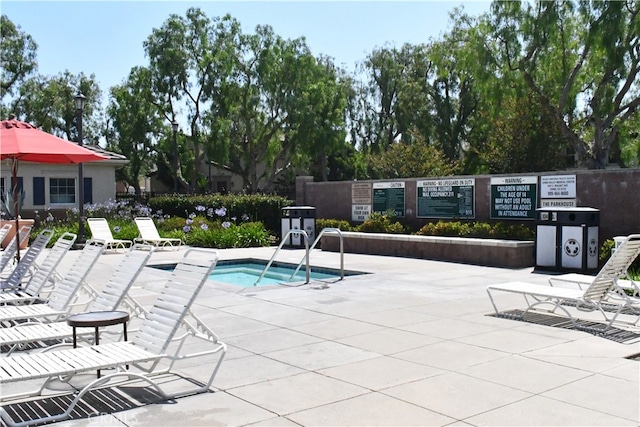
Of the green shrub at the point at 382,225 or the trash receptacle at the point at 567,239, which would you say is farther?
the green shrub at the point at 382,225

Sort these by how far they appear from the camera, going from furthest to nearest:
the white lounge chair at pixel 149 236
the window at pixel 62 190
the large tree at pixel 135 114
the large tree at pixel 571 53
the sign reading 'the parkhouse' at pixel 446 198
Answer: the large tree at pixel 135 114 < the window at pixel 62 190 < the large tree at pixel 571 53 < the white lounge chair at pixel 149 236 < the sign reading 'the parkhouse' at pixel 446 198

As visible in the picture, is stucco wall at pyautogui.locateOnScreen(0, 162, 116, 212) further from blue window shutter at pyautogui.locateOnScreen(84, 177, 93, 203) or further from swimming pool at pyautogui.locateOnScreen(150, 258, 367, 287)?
swimming pool at pyautogui.locateOnScreen(150, 258, 367, 287)

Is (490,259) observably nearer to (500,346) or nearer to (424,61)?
(500,346)

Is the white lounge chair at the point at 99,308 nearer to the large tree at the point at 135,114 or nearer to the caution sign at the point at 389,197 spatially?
the caution sign at the point at 389,197

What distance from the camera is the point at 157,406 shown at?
4.91 metres

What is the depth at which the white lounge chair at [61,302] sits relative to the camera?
6793 mm

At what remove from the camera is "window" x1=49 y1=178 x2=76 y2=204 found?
27248 millimetres

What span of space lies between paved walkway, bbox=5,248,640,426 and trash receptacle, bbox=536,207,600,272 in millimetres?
4035

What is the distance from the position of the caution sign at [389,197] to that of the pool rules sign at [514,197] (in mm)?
3266

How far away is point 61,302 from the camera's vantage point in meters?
7.19

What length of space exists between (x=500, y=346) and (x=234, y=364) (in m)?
2.81

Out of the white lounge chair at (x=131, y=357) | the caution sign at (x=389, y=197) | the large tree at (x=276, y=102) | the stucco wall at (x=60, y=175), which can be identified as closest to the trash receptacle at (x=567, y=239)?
the caution sign at (x=389, y=197)

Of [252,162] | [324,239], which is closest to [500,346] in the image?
[324,239]

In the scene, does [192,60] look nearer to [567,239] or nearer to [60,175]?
[60,175]
